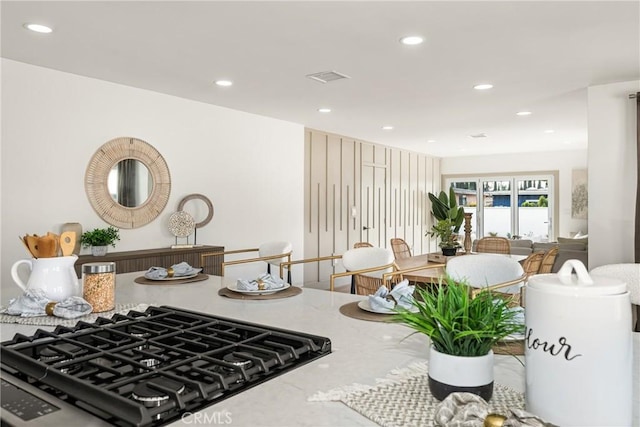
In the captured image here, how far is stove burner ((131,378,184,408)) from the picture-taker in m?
0.74

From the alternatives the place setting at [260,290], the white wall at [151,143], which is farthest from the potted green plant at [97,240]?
the place setting at [260,290]

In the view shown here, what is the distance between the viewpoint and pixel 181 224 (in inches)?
178

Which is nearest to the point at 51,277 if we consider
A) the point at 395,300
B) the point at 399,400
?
the point at 395,300

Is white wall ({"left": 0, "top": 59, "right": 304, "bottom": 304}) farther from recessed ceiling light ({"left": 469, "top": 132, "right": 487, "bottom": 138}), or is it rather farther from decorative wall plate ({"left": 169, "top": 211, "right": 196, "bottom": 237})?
recessed ceiling light ({"left": 469, "top": 132, "right": 487, "bottom": 138})

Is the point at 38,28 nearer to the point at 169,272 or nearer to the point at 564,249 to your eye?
the point at 169,272

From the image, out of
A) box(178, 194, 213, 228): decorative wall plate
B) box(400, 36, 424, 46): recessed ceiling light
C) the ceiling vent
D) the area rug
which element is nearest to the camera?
the area rug

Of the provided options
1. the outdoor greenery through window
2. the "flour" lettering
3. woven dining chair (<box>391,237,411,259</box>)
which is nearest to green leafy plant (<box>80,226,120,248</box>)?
woven dining chair (<box>391,237,411,259</box>)

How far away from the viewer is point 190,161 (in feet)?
15.8

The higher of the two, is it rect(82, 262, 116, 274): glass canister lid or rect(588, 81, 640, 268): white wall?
rect(588, 81, 640, 268): white wall

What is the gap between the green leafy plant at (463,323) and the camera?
0.74 meters

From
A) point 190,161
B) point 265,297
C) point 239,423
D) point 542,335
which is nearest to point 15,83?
point 190,161

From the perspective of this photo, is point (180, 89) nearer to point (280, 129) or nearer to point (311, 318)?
point (280, 129)

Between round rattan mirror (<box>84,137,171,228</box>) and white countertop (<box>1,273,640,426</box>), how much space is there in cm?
245

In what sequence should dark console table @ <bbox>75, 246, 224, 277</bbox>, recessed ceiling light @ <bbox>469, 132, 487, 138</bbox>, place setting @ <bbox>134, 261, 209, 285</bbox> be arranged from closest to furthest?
1. place setting @ <bbox>134, 261, 209, 285</bbox>
2. dark console table @ <bbox>75, 246, 224, 277</bbox>
3. recessed ceiling light @ <bbox>469, 132, 487, 138</bbox>
